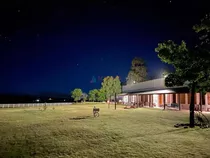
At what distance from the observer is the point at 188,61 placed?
12.2 metres

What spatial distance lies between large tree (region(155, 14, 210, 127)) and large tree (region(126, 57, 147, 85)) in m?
52.6

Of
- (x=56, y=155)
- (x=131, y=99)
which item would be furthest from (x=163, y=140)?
(x=131, y=99)

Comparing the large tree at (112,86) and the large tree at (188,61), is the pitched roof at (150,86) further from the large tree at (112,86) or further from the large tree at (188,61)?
the large tree at (188,61)

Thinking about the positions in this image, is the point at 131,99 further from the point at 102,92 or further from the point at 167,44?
the point at 167,44

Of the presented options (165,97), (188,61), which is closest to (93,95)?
(165,97)

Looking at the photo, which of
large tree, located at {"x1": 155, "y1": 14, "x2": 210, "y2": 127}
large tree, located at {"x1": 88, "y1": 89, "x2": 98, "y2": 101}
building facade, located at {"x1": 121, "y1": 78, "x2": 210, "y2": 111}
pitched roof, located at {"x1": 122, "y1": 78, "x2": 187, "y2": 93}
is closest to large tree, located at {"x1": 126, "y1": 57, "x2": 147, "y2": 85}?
large tree, located at {"x1": 88, "y1": 89, "x2": 98, "y2": 101}

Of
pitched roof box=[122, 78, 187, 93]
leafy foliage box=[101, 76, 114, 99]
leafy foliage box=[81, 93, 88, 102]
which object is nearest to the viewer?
pitched roof box=[122, 78, 187, 93]

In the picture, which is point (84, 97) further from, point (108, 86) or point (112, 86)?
point (112, 86)

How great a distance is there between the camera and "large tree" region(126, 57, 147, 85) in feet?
217

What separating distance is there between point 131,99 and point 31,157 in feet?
142

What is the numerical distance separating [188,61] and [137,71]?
54930 millimetres

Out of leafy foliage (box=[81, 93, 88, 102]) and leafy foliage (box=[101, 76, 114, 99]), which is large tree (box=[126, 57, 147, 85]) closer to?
leafy foliage (box=[101, 76, 114, 99])

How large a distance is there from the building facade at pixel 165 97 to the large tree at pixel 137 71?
1430 cm

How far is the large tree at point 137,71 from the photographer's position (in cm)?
6619
